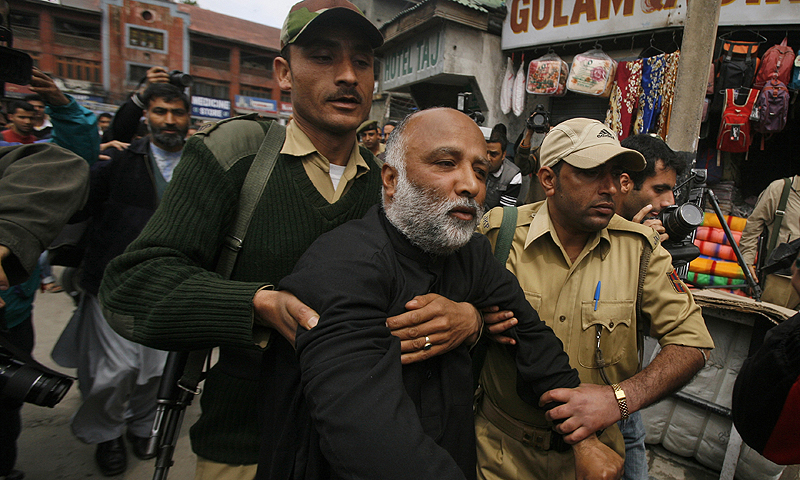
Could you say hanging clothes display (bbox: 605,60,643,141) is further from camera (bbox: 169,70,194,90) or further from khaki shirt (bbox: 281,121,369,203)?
khaki shirt (bbox: 281,121,369,203)

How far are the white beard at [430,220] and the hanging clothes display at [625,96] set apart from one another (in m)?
5.56

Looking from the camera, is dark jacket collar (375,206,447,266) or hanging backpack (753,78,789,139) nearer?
dark jacket collar (375,206,447,266)

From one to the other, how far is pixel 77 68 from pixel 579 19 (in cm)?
3671

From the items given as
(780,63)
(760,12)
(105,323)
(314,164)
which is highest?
(760,12)

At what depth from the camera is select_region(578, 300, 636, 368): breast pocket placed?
5.49 ft

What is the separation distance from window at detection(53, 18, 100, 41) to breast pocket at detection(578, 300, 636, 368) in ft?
131

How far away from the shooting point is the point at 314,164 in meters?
1.39

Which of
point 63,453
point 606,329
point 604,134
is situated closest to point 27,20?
point 63,453

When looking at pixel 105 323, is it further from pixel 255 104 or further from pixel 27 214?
pixel 255 104

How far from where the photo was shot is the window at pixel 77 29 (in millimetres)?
29562

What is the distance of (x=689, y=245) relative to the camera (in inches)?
94.2

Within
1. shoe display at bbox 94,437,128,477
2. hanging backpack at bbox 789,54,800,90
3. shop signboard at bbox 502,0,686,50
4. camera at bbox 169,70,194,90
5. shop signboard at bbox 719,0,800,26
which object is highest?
shop signboard at bbox 502,0,686,50

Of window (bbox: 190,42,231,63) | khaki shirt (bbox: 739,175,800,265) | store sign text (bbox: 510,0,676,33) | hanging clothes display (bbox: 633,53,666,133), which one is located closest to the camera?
khaki shirt (bbox: 739,175,800,265)

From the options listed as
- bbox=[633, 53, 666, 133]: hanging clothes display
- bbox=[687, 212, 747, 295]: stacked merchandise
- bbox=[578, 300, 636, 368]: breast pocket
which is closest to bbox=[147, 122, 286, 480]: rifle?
bbox=[578, 300, 636, 368]: breast pocket
